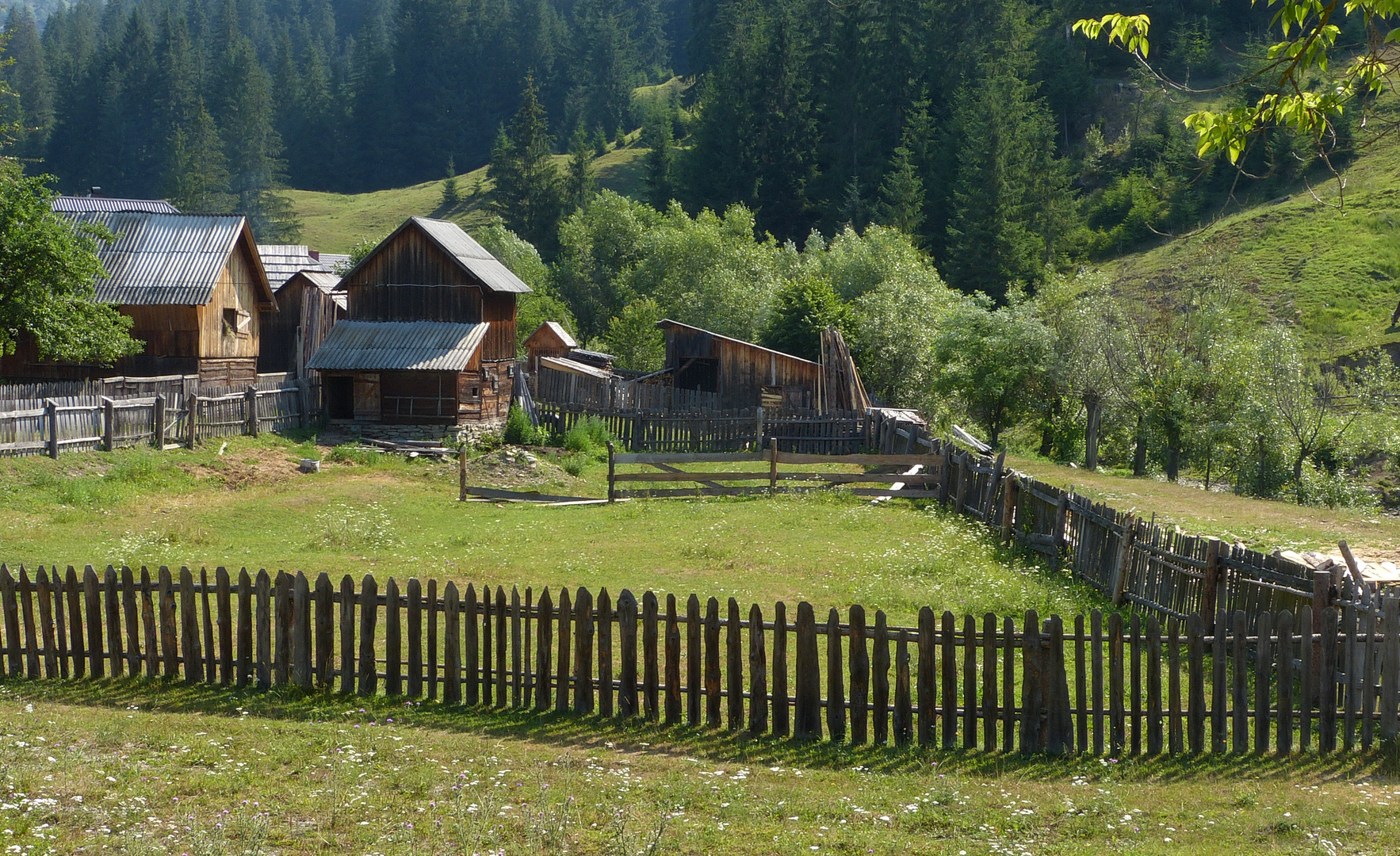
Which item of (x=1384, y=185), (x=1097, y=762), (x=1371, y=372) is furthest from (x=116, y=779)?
(x=1384, y=185)

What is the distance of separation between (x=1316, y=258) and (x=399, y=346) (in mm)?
50421

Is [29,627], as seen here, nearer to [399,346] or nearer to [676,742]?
[676,742]

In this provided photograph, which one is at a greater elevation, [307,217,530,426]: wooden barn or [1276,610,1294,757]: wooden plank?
[307,217,530,426]: wooden barn

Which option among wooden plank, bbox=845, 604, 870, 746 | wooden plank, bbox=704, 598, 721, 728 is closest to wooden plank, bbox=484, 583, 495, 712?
wooden plank, bbox=704, 598, 721, 728

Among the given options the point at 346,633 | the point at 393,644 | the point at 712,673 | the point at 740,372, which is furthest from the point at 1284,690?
the point at 740,372

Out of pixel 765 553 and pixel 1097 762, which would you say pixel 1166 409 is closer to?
pixel 765 553

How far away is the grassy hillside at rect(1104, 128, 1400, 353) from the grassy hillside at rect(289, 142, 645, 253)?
186 feet

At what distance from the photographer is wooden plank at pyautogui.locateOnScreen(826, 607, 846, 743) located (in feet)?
29.0

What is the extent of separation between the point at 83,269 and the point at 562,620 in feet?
85.1

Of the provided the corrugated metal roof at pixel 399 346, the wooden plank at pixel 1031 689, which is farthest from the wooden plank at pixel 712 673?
the corrugated metal roof at pixel 399 346

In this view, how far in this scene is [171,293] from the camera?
35.9 m

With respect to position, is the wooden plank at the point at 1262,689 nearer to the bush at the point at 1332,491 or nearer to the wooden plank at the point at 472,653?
the wooden plank at the point at 472,653

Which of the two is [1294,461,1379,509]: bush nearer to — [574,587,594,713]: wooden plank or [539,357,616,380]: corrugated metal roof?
[539,357,616,380]: corrugated metal roof

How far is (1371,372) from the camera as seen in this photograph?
33062 mm
